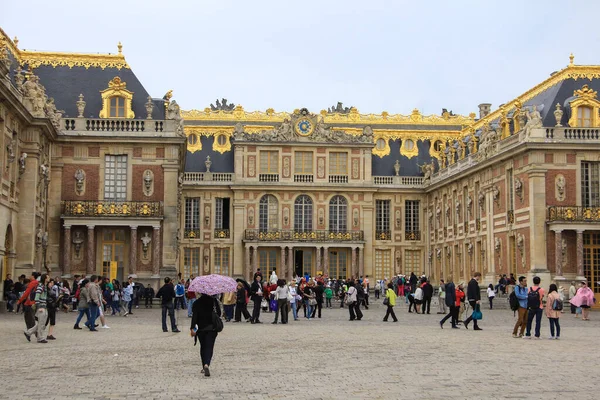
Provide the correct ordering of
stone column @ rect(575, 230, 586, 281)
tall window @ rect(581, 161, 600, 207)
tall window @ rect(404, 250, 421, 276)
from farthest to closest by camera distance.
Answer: tall window @ rect(404, 250, 421, 276)
tall window @ rect(581, 161, 600, 207)
stone column @ rect(575, 230, 586, 281)

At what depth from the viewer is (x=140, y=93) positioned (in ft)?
130

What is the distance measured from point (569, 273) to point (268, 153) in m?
23.6

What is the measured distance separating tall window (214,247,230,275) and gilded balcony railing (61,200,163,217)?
67.8ft

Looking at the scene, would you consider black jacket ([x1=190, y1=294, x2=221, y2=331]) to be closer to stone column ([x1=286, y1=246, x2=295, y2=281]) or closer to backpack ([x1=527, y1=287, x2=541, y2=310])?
backpack ([x1=527, y1=287, x2=541, y2=310])

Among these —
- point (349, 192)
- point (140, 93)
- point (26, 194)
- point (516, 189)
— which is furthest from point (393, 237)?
point (26, 194)

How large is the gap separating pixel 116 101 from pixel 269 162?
20.7 metres

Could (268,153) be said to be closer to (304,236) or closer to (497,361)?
(304,236)

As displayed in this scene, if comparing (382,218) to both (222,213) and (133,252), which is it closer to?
(222,213)

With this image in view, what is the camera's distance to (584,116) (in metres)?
41.7

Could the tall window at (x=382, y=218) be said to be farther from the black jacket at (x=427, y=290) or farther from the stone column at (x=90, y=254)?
the stone column at (x=90, y=254)

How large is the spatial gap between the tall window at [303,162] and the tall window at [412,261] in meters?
8.00

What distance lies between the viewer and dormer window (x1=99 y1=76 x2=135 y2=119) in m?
38.6

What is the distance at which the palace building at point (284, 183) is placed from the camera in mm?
37375

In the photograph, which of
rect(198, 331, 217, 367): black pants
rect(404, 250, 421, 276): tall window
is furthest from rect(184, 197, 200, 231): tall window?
rect(198, 331, 217, 367): black pants
